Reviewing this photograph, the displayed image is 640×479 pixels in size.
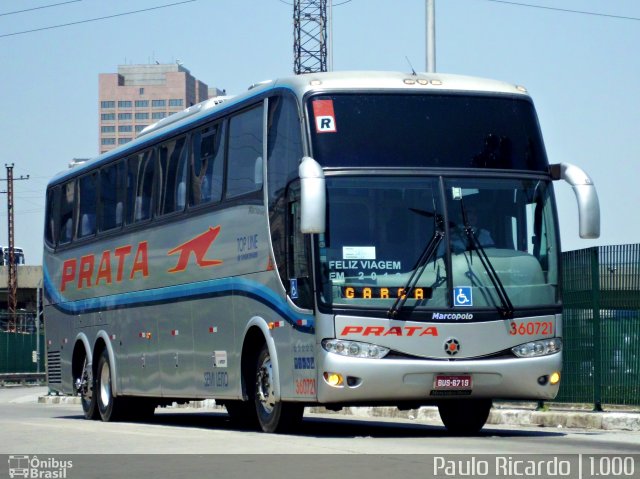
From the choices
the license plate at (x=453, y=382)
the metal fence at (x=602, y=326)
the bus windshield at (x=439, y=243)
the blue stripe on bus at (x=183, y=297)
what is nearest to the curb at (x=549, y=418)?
the metal fence at (x=602, y=326)

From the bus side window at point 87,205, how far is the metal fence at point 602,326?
→ 7649 millimetres

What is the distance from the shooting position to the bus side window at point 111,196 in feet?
67.2

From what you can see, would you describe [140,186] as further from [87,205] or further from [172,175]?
[87,205]

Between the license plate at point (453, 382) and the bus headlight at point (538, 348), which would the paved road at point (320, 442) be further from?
the bus headlight at point (538, 348)

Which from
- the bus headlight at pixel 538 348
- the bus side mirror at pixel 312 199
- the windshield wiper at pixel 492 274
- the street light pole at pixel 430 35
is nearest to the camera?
the bus side mirror at pixel 312 199

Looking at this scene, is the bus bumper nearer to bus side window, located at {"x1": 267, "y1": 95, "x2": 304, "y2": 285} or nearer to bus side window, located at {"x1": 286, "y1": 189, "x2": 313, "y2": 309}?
bus side window, located at {"x1": 286, "y1": 189, "x2": 313, "y2": 309}

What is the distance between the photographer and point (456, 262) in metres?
13.9

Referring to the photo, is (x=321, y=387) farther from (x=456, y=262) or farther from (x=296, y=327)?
(x=456, y=262)

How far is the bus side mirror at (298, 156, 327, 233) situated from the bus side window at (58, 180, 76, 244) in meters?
10.4

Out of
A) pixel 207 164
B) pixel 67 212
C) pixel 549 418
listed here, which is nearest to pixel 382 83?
pixel 207 164

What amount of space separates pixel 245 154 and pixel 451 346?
11.7ft

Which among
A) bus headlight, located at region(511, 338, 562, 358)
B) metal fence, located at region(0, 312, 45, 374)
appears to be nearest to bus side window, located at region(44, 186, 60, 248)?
bus headlight, located at region(511, 338, 562, 358)

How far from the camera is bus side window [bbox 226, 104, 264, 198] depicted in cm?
1541

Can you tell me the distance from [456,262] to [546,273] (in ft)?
3.34
